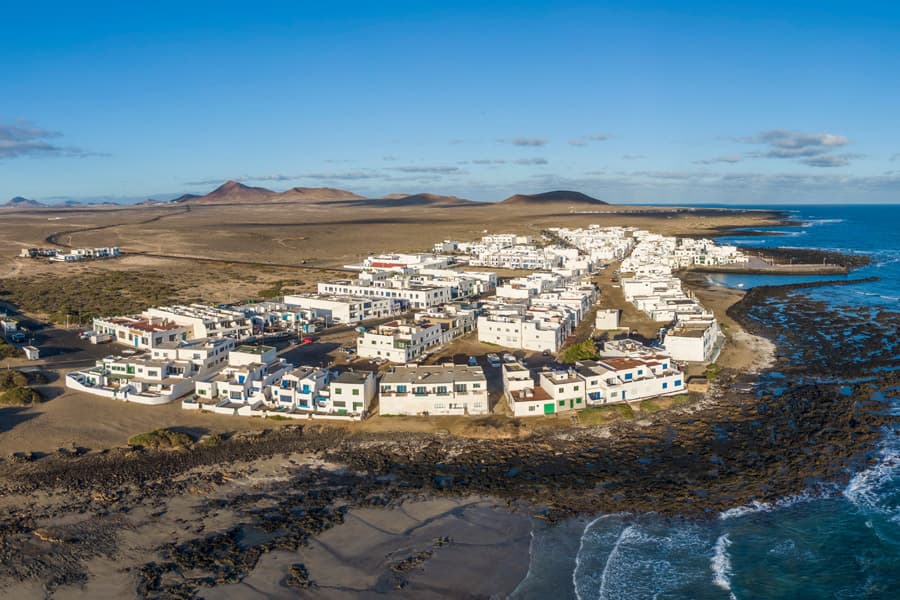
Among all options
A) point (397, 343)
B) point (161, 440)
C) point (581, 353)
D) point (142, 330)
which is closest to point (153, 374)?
point (161, 440)

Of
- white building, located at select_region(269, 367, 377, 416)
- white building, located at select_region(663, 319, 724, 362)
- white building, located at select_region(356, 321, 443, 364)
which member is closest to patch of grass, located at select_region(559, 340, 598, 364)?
white building, located at select_region(663, 319, 724, 362)

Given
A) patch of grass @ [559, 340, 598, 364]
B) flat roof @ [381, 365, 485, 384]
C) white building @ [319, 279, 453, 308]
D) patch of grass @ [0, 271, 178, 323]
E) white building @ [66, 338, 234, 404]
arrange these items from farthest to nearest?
white building @ [319, 279, 453, 308], patch of grass @ [0, 271, 178, 323], patch of grass @ [559, 340, 598, 364], white building @ [66, 338, 234, 404], flat roof @ [381, 365, 485, 384]

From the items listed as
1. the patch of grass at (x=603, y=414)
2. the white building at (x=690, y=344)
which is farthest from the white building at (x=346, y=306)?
the patch of grass at (x=603, y=414)

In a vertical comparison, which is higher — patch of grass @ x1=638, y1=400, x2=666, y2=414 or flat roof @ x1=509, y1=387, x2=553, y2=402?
flat roof @ x1=509, y1=387, x2=553, y2=402

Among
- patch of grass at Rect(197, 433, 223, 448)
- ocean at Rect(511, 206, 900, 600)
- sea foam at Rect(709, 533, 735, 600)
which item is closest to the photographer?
ocean at Rect(511, 206, 900, 600)


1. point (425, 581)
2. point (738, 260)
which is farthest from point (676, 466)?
point (738, 260)

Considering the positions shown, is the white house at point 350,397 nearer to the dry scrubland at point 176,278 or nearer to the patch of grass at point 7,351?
the dry scrubland at point 176,278

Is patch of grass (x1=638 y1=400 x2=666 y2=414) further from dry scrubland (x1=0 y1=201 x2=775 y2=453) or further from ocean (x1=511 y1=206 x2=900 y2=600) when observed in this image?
ocean (x1=511 y1=206 x2=900 y2=600)
